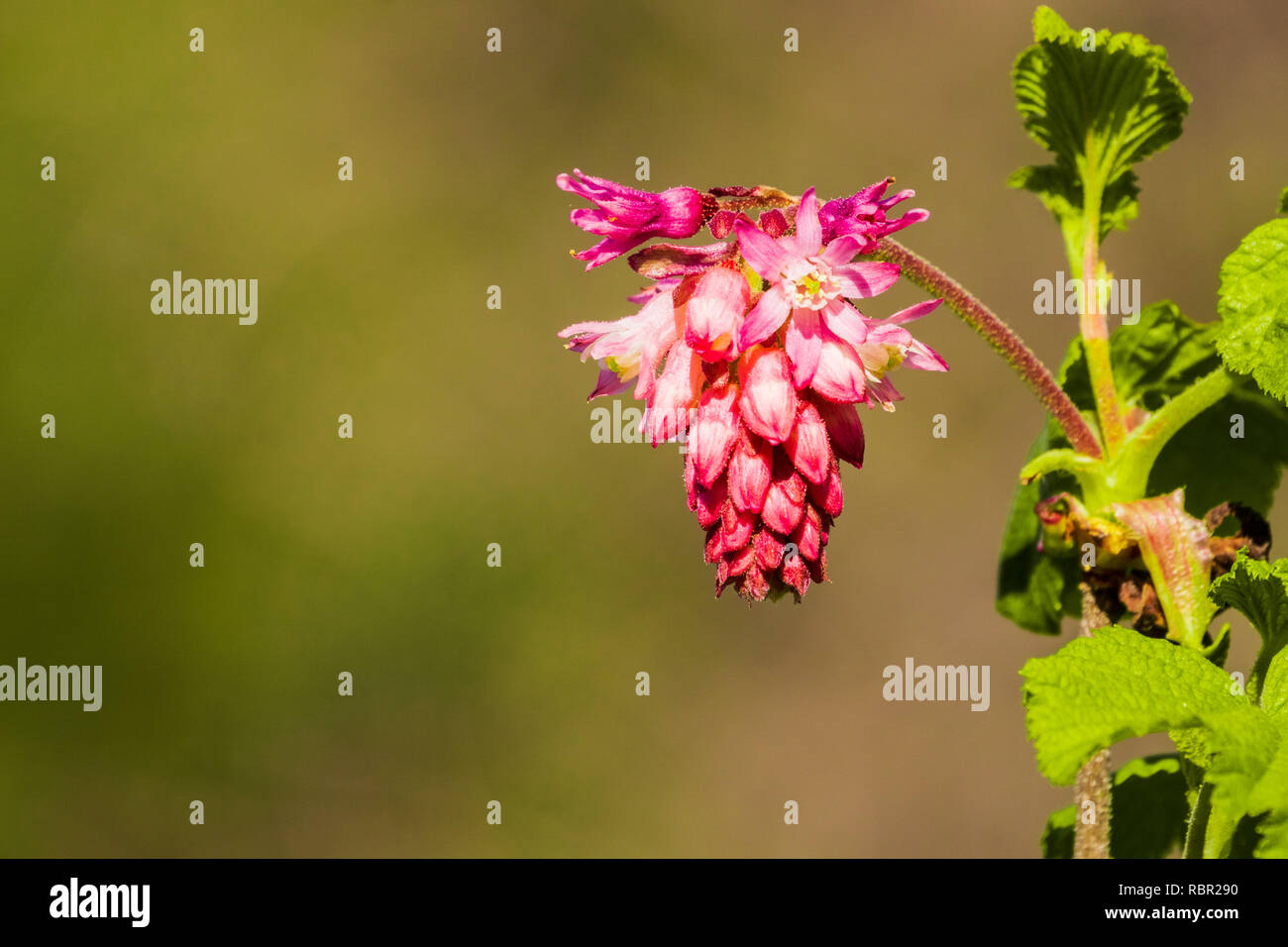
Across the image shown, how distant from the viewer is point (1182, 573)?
5.49 ft

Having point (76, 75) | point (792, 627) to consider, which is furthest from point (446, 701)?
point (76, 75)

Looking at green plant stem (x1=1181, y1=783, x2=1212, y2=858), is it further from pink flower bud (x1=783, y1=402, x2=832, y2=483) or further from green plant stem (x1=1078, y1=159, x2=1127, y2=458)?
pink flower bud (x1=783, y1=402, x2=832, y2=483)

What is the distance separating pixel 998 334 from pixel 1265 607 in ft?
1.62

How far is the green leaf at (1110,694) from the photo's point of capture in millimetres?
1350

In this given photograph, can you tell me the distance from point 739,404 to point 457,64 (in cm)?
609

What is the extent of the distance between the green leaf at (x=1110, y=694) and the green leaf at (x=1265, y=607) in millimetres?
56

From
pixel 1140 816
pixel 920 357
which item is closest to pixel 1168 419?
pixel 920 357

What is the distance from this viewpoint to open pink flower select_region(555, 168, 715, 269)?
146cm

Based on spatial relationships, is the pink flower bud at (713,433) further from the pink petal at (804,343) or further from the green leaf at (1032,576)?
the green leaf at (1032,576)

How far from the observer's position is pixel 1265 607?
150 cm

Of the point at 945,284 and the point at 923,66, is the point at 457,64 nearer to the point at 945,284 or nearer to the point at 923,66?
the point at 923,66
